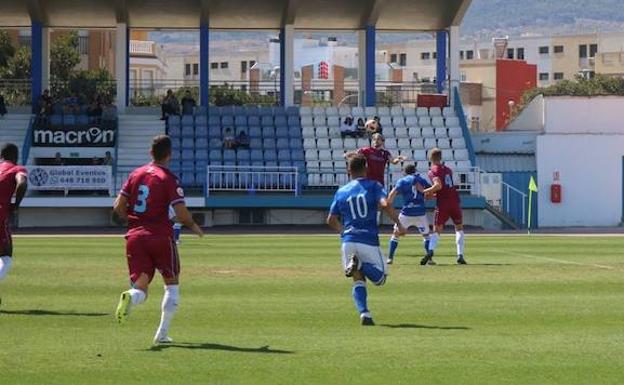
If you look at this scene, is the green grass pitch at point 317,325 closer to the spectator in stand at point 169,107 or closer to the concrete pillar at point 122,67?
the spectator in stand at point 169,107

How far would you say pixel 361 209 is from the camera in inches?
600

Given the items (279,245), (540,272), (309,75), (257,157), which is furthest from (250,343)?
(309,75)

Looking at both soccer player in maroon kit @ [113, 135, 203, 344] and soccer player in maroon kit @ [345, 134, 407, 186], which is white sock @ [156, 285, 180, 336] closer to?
soccer player in maroon kit @ [113, 135, 203, 344]

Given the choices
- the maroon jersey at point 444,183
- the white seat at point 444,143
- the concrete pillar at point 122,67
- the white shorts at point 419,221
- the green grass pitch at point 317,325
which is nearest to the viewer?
the green grass pitch at point 317,325

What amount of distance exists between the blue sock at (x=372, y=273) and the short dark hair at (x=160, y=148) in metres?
2.86

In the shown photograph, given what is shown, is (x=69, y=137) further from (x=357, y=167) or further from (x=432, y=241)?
(x=357, y=167)

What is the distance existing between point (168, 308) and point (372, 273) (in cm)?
275

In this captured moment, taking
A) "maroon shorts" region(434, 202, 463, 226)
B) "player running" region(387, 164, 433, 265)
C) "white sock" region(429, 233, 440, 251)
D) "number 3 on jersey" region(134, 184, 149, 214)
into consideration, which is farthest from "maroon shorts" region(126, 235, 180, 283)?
"maroon shorts" region(434, 202, 463, 226)

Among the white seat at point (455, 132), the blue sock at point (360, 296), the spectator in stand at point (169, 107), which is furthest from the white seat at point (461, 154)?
the blue sock at point (360, 296)

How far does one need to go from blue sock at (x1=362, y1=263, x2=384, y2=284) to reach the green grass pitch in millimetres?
508

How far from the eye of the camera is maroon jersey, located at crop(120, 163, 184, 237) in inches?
533

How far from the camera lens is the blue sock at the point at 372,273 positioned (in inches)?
601

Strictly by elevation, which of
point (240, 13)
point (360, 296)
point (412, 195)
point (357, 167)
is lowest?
point (360, 296)

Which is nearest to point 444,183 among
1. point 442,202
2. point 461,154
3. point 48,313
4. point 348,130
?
point 442,202
